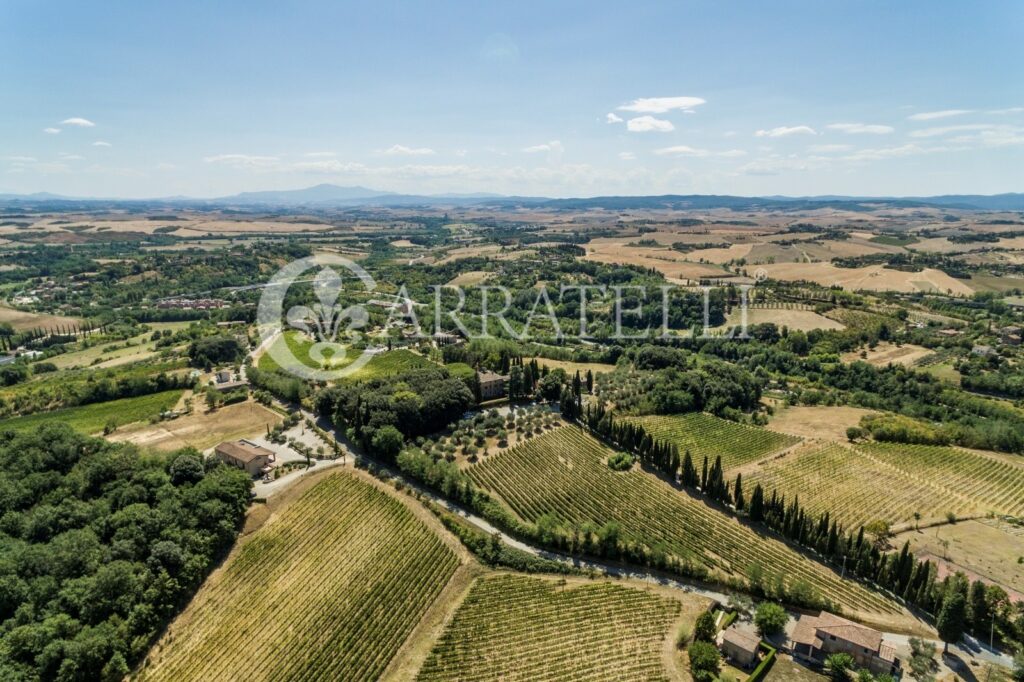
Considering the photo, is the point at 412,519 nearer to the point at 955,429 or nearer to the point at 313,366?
the point at 313,366

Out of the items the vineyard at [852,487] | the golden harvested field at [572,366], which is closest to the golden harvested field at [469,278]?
the golden harvested field at [572,366]

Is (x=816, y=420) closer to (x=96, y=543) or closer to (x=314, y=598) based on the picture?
(x=314, y=598)

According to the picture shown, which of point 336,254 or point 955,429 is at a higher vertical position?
point 336,254

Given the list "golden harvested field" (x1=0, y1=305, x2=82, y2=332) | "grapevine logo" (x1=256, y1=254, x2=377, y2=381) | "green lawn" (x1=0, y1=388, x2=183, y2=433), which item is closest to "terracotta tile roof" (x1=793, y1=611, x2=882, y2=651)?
"grapevine logo" (x1=256, y1=254, x2=377, y2=381)

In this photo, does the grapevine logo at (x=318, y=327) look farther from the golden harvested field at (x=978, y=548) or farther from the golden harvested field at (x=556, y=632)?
the golden harvested field at (x=978, y=548)

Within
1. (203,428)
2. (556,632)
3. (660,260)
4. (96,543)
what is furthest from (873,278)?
(96,543)

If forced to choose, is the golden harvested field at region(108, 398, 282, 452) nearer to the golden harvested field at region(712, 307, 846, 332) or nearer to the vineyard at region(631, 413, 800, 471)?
the vineyard at region(631, 413, 800, 471)

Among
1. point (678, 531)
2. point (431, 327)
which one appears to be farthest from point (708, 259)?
point (678, 531)
